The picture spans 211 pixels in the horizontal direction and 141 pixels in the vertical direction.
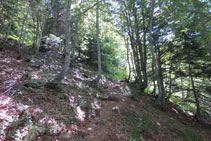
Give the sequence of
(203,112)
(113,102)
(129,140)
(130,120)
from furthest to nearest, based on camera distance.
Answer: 1. (203,112)
2. (113,102)
3. (130,120)
4. (129,140)

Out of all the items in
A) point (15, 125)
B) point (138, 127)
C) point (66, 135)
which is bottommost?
point (138, 127)

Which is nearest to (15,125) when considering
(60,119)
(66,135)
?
(60,119)

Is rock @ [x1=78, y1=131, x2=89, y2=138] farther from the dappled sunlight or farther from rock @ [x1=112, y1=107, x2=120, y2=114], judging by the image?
rock @ [x1=112, y1=107, x2=120, y2=114]

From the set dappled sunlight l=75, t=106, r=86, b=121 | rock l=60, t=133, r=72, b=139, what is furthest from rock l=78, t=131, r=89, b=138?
dappled sunlight l=75, t=106, r=86, b=121

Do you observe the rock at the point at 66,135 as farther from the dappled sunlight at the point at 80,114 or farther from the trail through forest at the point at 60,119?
the dappled sunlight at the point at 80,114

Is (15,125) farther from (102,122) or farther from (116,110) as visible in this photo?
(116,110)

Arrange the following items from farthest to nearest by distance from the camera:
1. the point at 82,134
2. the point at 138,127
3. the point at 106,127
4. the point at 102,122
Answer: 1. the point at 138,127
2. the point at 102,122
3. the point at 106,127
4. the point at 82,134

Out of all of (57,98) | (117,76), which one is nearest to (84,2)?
(57,98)

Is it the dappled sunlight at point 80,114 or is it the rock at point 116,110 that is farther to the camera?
the rock at point 116,110

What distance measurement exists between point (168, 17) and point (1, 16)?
15733mm

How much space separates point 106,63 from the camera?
60.0 feet

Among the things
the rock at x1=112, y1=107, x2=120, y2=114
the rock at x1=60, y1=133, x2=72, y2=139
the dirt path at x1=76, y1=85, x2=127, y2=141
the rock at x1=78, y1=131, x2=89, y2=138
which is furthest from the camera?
the rock at x1=112, y1=107, x2=120, y2=114

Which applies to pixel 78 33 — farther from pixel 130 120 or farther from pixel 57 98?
pixel 130 120

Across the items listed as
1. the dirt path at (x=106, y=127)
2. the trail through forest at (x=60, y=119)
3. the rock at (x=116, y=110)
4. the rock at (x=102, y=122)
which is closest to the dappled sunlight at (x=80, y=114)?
the trail through forest at (x=60, y=119)
